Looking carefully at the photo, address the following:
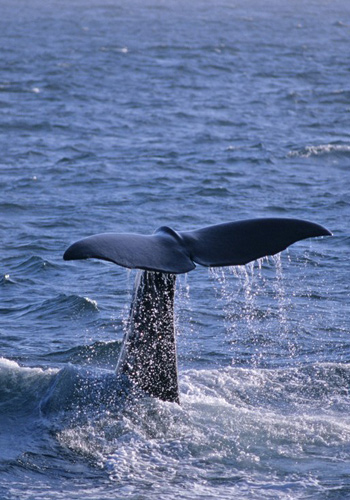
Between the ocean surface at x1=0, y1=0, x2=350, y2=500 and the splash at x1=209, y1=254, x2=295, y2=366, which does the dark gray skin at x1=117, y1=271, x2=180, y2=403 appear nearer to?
the ocean surface at x1=0, y1=0, x2=350, y2=500

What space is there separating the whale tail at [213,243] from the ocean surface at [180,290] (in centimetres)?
135

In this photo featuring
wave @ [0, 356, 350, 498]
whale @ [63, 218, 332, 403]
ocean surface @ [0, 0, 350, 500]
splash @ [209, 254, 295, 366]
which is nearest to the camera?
whale @ [63, 218, 332, 403]

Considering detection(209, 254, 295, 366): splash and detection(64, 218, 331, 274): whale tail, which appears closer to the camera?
detection(64, 218, 331, 274): whale tail

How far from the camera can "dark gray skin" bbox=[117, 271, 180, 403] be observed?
24.9ft

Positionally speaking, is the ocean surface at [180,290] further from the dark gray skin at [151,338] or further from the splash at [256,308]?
the dark gray skin at [151,338]

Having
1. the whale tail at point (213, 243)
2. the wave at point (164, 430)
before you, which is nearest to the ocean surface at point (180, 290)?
the wave at point (164, 430)

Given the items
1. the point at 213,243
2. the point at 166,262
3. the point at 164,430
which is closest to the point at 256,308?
the point at 164,430

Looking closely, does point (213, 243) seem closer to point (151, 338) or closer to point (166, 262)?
point (166, 262)

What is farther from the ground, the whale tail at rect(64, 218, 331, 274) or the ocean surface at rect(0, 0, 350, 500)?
the whale tail at rect(64, 218, 331, 274)

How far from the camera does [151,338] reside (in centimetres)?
766

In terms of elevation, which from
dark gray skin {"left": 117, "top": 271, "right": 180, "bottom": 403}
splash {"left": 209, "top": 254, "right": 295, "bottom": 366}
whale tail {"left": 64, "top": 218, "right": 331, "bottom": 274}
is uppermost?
whale tail {"left": 64, "top": 218, "right": 331, "bottom": 274}

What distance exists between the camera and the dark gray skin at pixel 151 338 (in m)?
7.59

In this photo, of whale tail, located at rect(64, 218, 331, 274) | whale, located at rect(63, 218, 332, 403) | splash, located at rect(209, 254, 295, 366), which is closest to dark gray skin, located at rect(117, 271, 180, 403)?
whale, located at rect(63, 218, 332, 403)

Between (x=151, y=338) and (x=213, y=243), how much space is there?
88 centimetres
